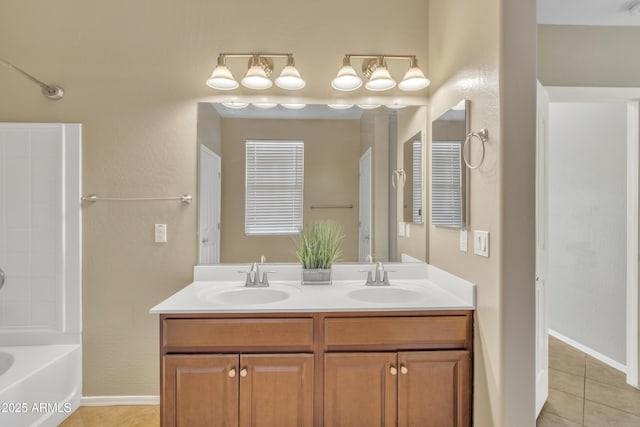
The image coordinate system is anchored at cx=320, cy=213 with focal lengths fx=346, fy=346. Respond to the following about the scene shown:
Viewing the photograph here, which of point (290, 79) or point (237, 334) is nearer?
point (237, 334)

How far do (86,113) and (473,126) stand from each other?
87.5 inches

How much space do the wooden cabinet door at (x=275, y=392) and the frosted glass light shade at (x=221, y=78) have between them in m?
1.49

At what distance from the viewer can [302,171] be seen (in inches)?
86.8

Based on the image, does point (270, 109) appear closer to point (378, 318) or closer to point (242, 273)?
point (242, 273)

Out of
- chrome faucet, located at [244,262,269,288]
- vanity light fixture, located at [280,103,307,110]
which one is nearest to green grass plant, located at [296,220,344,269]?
chrome faucet, located at [244,262,269,288]

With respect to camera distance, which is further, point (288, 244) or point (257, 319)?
point (288, 244)

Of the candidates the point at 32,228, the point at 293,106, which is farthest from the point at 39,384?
the point at 293,106

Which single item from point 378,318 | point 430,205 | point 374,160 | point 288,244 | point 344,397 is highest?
point 374,160

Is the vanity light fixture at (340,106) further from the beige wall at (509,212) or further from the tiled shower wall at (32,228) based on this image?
the tiled shower wall at (32,228)

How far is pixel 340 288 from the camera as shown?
1.99 metres

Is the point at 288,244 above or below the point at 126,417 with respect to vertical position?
above

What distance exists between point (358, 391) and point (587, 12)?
2642 millimetres

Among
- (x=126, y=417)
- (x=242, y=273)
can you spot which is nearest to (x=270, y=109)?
(x=242, y=273)

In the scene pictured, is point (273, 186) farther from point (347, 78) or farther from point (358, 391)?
point (358, 391)
